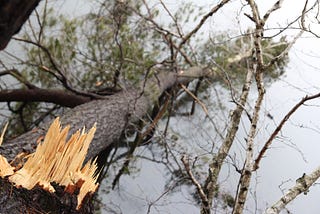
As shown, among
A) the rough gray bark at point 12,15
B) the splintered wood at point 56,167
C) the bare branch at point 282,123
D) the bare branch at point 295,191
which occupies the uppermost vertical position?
the bare branch at point 282,123

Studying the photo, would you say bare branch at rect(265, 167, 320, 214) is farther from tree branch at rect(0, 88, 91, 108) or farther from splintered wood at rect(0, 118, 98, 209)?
tree branch at rect(0, 88, 91, 108)

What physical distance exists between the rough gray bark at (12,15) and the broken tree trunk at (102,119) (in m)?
0.76

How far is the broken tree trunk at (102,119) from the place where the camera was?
3.82 feet

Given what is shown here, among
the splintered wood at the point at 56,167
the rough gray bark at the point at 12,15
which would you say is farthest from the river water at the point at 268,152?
the rough gray bark at the point at 12,15

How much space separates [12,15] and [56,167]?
835 millimetres

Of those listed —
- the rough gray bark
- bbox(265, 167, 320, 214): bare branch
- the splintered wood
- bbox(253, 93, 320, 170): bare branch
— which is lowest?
the rough gray bark

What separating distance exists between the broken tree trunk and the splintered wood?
0.03 meters

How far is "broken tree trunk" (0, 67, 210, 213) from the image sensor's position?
3.82ft

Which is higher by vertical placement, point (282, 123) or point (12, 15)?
point (282, 123)

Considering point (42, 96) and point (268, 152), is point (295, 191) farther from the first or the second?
point (42, 96)

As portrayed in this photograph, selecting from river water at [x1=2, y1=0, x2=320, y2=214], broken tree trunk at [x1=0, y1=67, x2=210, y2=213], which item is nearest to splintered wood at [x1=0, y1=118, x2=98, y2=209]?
broken tree trunk at [x1=0, y1=67, x2=210, y2=213]

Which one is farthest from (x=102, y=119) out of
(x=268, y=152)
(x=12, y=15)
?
(x=12, y=15)

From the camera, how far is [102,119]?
1.93 m

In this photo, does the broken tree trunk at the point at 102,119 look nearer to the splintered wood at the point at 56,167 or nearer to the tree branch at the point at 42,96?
the splintered wood at the point at 56,167
